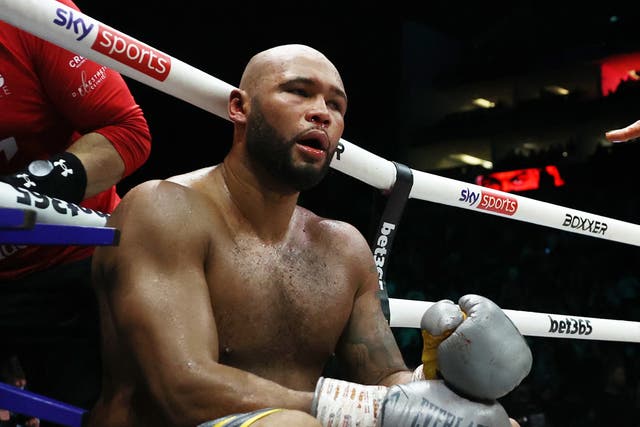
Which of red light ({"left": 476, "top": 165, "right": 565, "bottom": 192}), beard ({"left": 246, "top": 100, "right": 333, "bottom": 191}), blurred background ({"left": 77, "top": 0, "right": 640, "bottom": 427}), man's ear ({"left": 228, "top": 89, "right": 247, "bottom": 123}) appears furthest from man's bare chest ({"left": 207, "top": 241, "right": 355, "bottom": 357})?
red light ({"left": 476, "top": 165, "right": 565, "bottom": 192})

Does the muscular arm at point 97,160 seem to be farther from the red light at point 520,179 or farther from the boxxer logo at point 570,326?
the red light at point 520,179

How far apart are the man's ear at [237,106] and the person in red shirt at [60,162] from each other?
0.20 m

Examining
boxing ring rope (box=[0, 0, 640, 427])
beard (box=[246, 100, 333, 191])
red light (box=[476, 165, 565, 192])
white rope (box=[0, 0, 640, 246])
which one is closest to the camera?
boxing ring rope (box=[0, 0, 640, 427])

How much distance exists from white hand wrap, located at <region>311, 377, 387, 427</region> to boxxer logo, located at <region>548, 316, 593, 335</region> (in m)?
1.03

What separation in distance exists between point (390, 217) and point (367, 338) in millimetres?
403

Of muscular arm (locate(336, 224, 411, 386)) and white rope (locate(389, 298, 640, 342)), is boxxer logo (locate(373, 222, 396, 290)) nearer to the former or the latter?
white rope (locate(389, 298, 640, 342))

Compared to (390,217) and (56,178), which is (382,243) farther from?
(56,178)

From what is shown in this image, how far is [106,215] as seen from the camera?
1.40 m

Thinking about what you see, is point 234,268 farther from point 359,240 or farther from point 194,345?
point 359,240

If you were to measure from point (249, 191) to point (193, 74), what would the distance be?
25 centimetres

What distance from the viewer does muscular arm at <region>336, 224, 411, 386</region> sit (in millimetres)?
1447

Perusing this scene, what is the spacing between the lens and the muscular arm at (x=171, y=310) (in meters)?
1.10

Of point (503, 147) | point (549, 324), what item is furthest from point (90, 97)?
point (503, 147)

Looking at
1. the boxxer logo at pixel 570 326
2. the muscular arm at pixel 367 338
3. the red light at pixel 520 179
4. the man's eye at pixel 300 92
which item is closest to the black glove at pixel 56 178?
the man's eye at pixel 300 92
